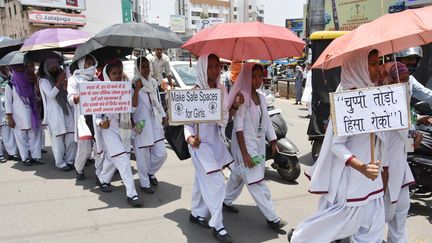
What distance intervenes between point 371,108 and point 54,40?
484 cm

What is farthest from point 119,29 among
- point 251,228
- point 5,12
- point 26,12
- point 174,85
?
point 5,12

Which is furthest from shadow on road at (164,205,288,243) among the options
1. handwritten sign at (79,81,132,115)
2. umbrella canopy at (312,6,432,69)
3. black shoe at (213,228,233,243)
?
umbrella canopy at (312,6,432,69)

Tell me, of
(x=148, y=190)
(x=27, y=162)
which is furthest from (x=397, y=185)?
(x=27, y=162)

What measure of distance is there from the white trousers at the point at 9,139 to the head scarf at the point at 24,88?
0.74 metres

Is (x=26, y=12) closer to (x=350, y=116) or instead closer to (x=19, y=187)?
(x=19, y=187)

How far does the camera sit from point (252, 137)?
12.6 ft

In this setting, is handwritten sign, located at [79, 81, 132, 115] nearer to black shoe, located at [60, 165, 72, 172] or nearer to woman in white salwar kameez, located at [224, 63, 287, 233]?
woman in white salwar kameez, located at [224, 63, 287, 233]

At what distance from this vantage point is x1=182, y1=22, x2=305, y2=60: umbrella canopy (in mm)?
3432

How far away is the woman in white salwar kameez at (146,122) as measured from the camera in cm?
490

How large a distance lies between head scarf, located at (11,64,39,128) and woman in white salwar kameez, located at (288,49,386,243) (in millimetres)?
5544

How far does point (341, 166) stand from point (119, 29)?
2853 mm

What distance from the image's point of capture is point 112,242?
12.5ft

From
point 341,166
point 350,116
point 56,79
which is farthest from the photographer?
point 56,79

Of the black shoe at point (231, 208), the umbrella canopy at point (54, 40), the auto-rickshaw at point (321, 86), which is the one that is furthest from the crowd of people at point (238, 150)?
the auto-rickshaw at point (321, 86)
